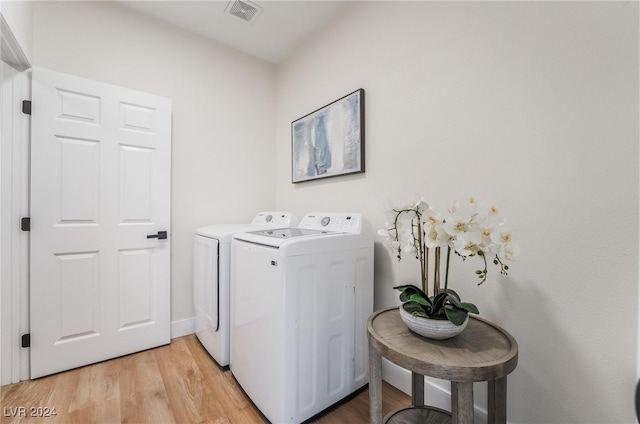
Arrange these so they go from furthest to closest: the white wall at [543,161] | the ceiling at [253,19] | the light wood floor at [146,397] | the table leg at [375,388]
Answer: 1. the ceiling at [253,19]
2. the light wood floor at [146,397]
3. the table leg at [375,388]
4. the white wall at [543,161]

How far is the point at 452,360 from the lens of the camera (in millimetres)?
801

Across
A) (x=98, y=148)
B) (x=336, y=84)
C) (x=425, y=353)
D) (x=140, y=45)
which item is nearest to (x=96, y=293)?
(x=98, y=148)

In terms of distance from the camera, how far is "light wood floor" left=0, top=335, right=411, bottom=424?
1.31 meters

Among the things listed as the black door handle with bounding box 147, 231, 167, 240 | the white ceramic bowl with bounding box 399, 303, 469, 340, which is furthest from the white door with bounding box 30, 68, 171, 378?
the white ceramic bowl with bounding box 399, 303, 469, 340

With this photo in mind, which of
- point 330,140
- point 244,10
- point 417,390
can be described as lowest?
point 417,390

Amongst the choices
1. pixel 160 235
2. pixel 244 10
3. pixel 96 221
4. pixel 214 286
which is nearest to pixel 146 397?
pixel 214 286

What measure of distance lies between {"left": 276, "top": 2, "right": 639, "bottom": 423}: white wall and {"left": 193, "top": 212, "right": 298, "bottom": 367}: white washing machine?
106 cm

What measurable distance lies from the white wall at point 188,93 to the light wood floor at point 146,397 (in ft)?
1.86

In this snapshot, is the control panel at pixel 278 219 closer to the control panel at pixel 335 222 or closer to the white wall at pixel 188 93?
the control panel at pixel 335 222

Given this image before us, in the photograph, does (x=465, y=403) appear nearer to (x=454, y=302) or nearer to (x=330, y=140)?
(x=454, y=302)

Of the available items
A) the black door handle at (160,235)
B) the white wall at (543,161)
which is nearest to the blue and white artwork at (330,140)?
the white wall at (543,161)

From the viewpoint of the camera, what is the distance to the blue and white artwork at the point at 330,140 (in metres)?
1.78

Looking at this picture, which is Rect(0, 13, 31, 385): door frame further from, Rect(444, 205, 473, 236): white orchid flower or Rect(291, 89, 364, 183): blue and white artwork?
Rect(444, 205, 473, 236): white orchid flower

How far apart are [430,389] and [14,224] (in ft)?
8.46
